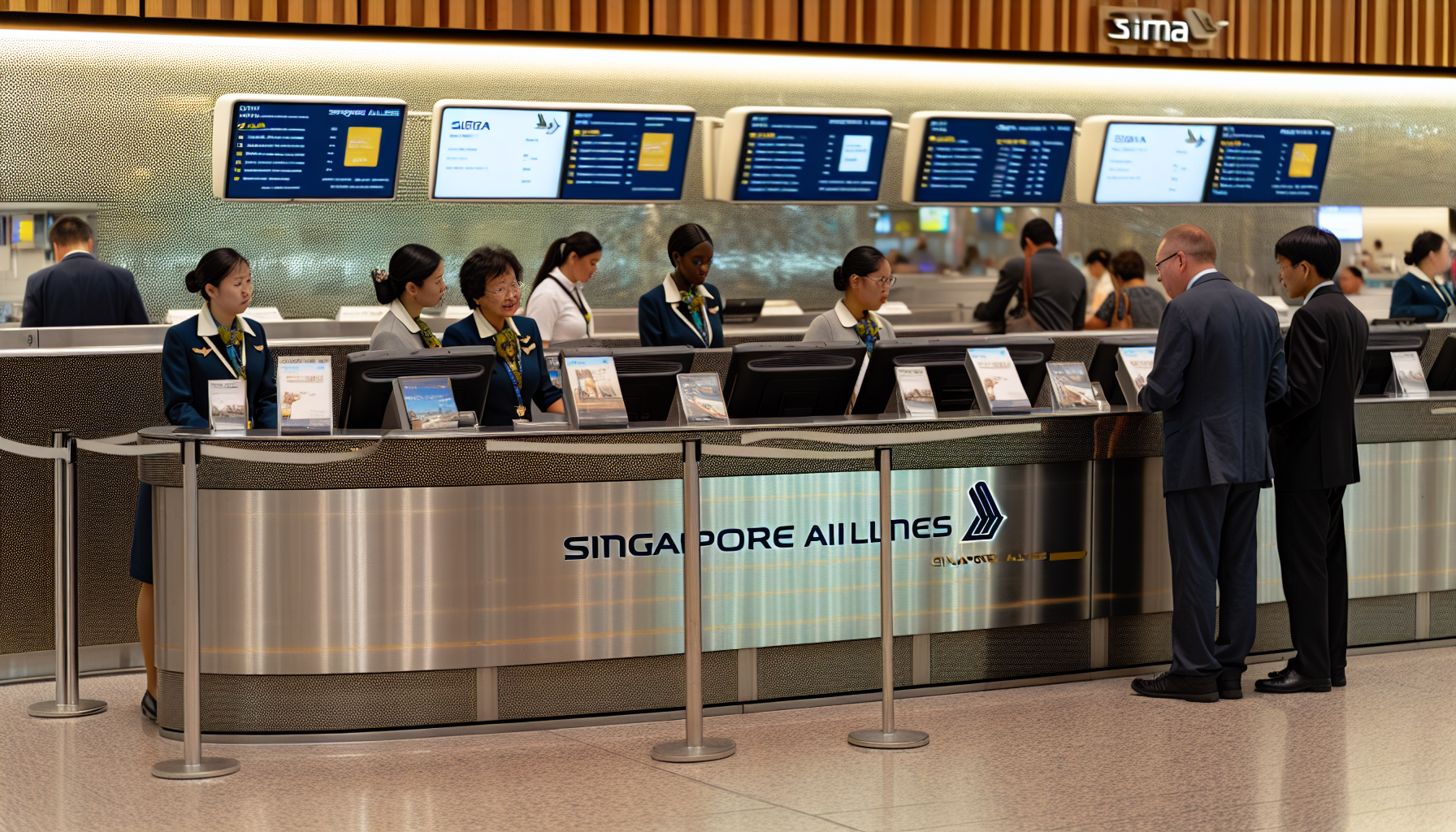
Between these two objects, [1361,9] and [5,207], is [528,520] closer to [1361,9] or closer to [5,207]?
[5,207]

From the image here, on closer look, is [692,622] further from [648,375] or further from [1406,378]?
[1406,378]

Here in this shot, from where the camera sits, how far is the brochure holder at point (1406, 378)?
20.4 feet

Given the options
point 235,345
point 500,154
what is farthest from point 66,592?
point 500,154

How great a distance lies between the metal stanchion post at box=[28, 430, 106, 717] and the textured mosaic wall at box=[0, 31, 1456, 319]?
3.19 meters

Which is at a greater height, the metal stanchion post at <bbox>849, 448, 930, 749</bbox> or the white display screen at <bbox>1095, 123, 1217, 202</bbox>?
the white display screen at <bbox>1095, 123, 1217, 202</bbox>

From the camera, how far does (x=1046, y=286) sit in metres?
8.98

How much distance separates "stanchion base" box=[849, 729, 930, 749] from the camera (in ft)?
15.6

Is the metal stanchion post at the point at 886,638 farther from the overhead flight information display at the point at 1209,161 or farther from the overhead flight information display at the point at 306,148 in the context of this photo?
the overhead flight information display at the point at 1209,161

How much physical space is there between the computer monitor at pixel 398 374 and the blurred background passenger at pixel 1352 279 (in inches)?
298

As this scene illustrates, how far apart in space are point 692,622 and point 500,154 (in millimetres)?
3703

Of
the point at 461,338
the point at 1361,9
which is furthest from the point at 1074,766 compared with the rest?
the point at 1361,9

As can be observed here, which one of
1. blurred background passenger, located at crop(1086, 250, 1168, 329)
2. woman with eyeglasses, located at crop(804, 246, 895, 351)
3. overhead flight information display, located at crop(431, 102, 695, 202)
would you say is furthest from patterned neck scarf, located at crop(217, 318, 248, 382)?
blurred background passenger, located at crop(1086, 250, 1168, 329)

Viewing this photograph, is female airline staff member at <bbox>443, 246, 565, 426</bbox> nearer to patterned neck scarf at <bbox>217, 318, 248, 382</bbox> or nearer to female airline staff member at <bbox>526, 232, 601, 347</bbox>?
patterned neck scarf at <bbox>217, 318, 248, 382</bbox>

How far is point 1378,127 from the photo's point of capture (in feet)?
36.1
